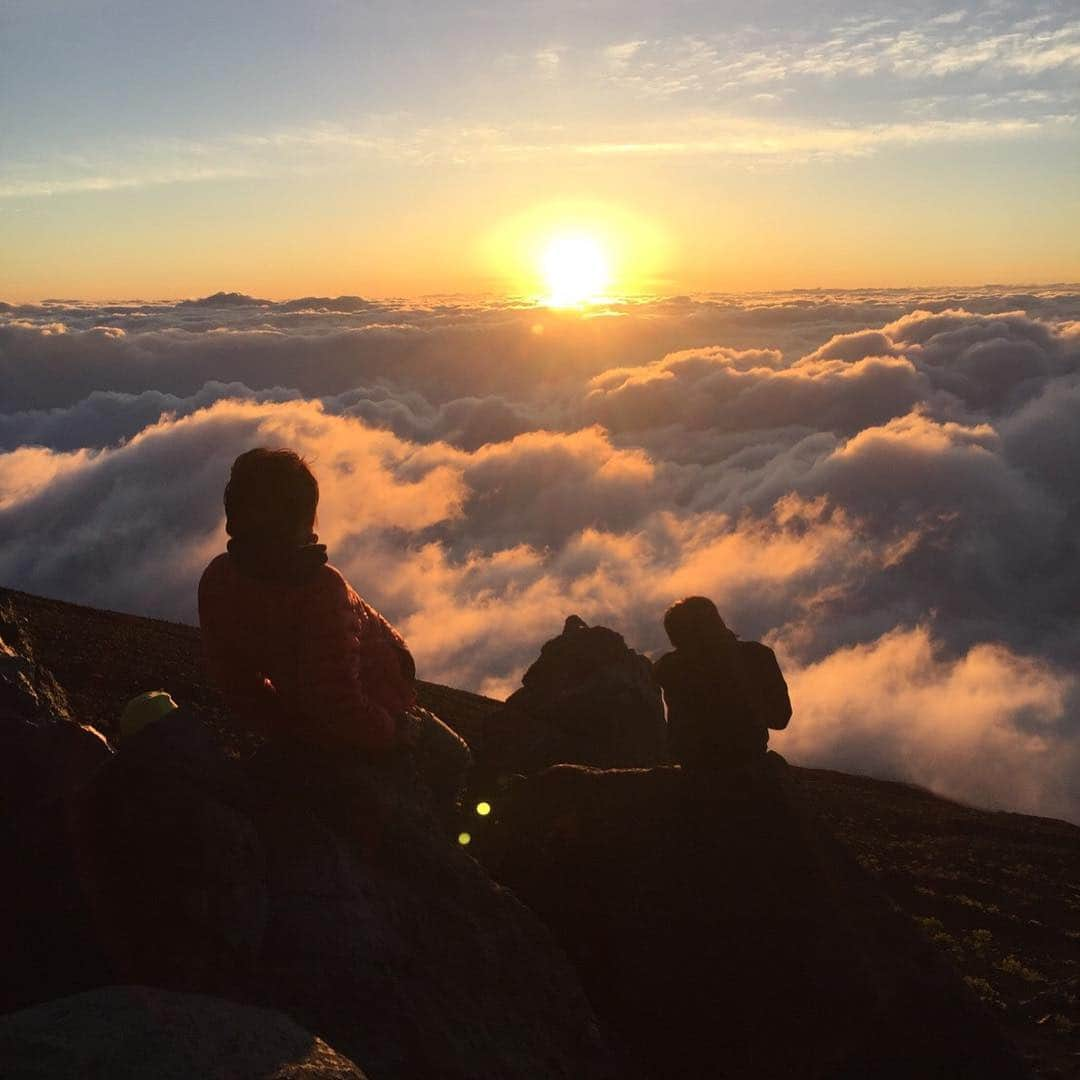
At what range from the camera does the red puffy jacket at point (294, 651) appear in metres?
5.04

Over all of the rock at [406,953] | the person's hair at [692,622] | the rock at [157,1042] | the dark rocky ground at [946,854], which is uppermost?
the person's hair at [692,622]

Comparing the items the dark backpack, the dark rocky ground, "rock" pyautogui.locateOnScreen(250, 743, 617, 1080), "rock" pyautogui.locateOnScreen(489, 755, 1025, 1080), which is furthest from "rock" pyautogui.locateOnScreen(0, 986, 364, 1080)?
the dark backpack

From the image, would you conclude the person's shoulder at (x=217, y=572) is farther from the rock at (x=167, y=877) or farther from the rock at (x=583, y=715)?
the rock at (x=583, y=715)

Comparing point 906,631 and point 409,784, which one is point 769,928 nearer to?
point 409,784

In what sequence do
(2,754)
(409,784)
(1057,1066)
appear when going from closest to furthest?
(2,754) < (409,784) < (1057,1066)

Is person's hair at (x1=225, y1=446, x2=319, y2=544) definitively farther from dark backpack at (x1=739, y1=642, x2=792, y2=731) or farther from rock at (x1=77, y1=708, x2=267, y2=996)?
dark backpack at (x1=739, y1=642, x2=792, y2=731)

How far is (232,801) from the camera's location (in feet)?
16.8

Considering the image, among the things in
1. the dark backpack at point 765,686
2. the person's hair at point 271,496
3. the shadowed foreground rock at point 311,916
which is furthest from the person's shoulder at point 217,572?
the dark backpack at point 765,686

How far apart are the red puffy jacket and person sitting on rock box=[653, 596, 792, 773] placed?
2.92 m

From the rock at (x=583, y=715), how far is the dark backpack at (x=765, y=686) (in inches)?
234

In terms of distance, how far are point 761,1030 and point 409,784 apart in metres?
2.77

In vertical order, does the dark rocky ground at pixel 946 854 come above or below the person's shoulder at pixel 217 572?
below

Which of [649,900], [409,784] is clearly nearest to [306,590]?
[409,784]

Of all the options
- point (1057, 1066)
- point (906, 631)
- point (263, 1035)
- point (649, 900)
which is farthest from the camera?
point (906, 631)
